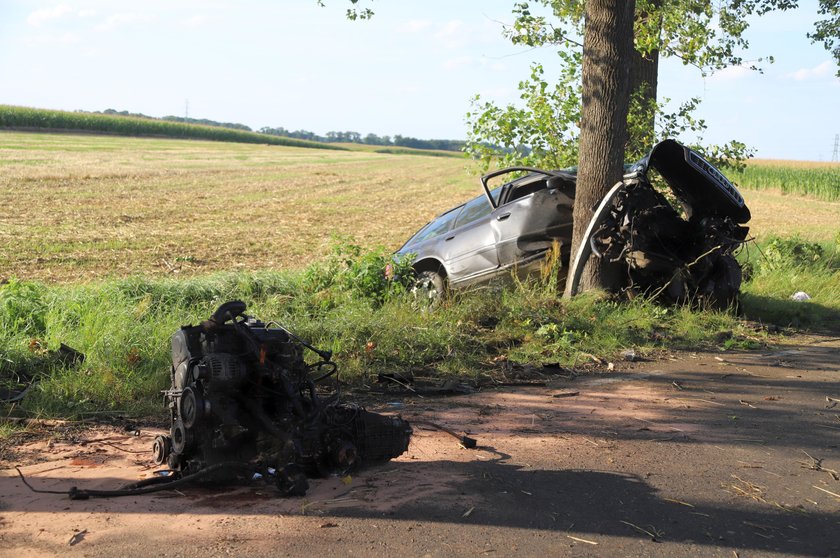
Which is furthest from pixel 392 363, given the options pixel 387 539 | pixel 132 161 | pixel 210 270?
pixel 132 161

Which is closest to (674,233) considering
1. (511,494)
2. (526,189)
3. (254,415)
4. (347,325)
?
(526,189)

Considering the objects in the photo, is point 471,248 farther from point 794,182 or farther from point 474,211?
point 794,182

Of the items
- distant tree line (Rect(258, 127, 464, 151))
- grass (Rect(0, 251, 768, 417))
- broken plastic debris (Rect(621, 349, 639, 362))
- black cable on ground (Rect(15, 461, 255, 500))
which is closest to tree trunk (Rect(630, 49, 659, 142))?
grass (Rect(0, 251, 768, 417))

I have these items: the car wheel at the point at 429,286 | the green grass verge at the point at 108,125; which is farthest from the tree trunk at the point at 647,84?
the green grass verge at the point at 108,125

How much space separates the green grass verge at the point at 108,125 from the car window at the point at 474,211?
2606 inches

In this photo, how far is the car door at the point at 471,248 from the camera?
1053cm

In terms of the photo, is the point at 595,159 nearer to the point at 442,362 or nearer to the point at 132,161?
the point at 442,362

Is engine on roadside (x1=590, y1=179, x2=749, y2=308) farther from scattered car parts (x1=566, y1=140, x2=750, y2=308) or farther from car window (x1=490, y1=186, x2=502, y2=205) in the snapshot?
car window (x1=490, y1=186, x2=502, y2=205)

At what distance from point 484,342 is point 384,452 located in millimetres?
3613

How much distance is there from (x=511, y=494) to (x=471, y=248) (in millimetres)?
6081

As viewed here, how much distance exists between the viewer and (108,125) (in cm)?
7988

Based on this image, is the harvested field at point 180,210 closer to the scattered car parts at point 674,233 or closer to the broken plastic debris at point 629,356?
the scattered car parts at point 674,233

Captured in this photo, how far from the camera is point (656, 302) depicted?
33.3 ft

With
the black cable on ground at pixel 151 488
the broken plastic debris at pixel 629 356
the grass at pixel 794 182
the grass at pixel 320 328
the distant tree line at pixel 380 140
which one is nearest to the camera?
the black cable on ground at pixel 151 488
